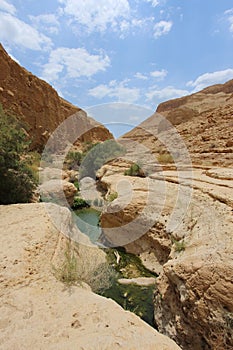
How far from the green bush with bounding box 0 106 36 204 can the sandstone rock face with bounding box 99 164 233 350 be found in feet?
12.5

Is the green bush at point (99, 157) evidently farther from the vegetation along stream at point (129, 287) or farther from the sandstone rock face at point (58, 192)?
the vegetation along stream at point (129, 287)

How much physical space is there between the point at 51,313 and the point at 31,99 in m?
32.4

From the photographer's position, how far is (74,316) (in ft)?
10.1

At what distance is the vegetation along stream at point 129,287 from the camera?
472cm

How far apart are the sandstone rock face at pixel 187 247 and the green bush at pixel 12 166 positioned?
150 inches

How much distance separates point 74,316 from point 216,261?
2.43m

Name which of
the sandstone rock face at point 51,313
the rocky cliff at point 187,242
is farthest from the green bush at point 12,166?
the sandstone rock face at point 51,313

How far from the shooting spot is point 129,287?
5.39 metres

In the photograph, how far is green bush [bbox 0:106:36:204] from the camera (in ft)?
27.0

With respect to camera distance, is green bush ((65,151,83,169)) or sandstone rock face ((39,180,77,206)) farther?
green bush ((65,151,83,169))

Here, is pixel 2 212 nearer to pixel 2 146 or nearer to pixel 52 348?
pixel 2 146

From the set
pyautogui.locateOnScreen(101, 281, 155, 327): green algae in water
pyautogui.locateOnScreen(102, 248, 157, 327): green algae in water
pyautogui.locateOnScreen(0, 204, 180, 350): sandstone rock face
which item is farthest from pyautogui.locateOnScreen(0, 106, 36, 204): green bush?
pyautogui.locateOnScreen(101, 281, 155, 327): green algae in water

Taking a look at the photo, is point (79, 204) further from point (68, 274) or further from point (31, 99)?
point (31, 99)

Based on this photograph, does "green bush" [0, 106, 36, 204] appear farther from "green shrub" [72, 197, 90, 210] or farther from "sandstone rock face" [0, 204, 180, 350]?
"green shrub" [72, 197, 90, 210]
